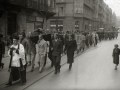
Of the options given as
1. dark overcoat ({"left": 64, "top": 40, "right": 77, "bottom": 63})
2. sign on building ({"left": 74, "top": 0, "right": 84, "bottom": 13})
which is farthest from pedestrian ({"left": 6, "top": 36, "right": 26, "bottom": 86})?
sign on building ({"left": 74, "top": 0, "right": 84, "bottom": 13})

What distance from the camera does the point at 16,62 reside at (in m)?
6.69

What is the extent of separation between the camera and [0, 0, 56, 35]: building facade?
18.5m

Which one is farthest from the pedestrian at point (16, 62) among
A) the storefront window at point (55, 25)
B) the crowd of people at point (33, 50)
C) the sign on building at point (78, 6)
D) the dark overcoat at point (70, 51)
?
the sign on building at point (78, 6)

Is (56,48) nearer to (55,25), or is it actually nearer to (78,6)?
(55,25)

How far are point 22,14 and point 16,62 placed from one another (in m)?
15.5

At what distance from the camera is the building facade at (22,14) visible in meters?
18.5

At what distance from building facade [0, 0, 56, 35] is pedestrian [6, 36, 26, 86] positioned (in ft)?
37.3

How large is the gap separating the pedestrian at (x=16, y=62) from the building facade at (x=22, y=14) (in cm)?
1137

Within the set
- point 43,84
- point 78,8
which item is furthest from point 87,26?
point 43,84

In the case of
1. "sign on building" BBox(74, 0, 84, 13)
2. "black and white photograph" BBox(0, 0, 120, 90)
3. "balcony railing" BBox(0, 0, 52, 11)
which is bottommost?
"black and white photograph" BBox(0, 0, 120, 90)

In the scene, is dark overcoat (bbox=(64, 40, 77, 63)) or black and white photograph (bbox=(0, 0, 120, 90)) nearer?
black and white photograph (bbox=(0, 0, 120, 90))

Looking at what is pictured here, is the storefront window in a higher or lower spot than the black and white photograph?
higher

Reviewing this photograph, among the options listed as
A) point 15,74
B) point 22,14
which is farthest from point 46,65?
point 22,14

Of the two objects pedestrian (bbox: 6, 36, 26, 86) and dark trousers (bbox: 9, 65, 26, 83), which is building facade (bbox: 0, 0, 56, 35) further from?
dark trousers (bbox: 9, 65, 26, 83)
